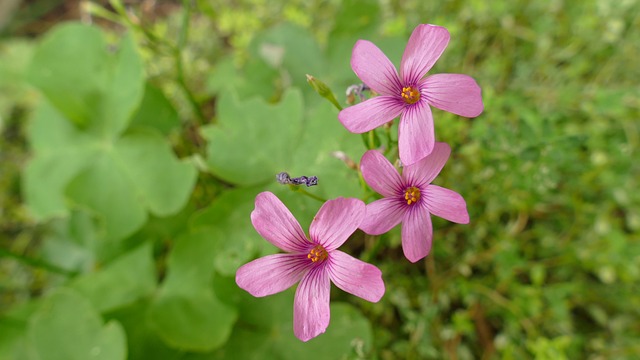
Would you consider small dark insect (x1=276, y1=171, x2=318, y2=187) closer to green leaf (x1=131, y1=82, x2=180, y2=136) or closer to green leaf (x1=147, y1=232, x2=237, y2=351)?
green leaf (x1=147, y1=232, x2=237, y2=351)

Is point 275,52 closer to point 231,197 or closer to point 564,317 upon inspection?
point 231,197

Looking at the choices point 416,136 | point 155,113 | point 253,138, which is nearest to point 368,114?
point 416,136

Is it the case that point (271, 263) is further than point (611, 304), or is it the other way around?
point (611, 304)

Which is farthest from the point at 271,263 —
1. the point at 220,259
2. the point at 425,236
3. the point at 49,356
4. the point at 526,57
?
the point at 526,57

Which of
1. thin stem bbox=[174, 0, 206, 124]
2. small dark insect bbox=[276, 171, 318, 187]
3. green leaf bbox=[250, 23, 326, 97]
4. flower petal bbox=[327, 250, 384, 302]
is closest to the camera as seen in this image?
flower petal bbox=[327, 250, 384, 302]

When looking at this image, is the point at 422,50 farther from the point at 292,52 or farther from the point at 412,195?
the point at 292,52

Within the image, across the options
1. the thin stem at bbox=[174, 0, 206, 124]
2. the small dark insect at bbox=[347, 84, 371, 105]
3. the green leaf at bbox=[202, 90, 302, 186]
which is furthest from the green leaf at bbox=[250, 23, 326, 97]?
the small dark insect at bbox=[347, 84, 371, 105]
